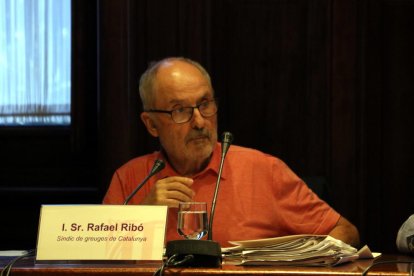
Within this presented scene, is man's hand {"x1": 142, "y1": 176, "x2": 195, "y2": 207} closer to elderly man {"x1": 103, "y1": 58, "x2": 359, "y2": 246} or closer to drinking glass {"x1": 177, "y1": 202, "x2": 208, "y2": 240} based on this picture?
elderly man {"x1": 103, "y1": 58, "x2": 359, "y2": 246}

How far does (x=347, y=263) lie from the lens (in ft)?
5.97

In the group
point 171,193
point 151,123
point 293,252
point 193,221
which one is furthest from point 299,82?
point 293,252

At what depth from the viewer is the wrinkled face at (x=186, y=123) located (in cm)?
267

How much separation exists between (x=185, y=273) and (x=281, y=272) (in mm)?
193

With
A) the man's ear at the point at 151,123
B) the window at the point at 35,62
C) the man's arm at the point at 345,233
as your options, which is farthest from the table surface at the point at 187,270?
the window at the point at 35,62

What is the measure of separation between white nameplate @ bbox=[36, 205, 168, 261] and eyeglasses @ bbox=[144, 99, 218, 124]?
3.00 feet

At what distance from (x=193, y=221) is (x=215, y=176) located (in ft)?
2.52

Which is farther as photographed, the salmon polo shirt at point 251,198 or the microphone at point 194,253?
the salmon polo shirt at point 251,198

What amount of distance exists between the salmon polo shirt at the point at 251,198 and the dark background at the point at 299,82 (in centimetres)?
60

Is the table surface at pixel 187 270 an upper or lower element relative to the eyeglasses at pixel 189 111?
lower

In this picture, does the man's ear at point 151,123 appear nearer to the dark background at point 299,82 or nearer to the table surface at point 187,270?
the dark background at point 299,82

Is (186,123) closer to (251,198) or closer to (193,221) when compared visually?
(251,198)

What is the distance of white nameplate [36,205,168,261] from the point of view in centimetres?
174

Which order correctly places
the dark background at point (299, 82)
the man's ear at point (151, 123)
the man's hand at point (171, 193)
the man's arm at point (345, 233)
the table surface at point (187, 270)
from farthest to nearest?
the dark background at point (299, 82) < the man's ear at point (151, 123) < the man's arm at point (345, 233) < the man's hand at point (171, 193) < the table surface at point (187, 270)
